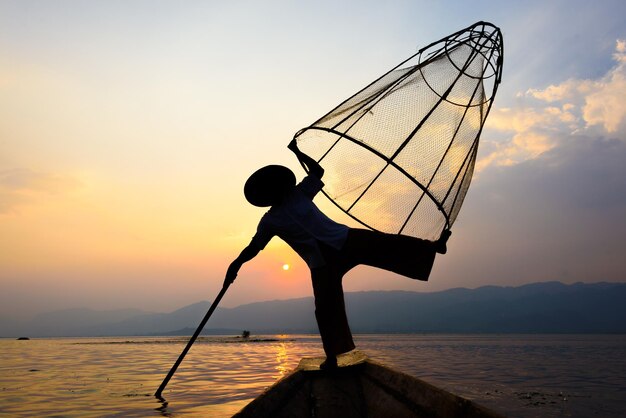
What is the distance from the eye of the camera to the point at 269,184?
173 inches

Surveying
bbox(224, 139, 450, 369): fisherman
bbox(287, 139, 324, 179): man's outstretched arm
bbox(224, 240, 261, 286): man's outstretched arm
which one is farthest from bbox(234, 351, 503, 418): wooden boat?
bbox(287, 139, 324, 179): man's outstretched arm

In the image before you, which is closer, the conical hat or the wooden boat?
the wooden boat

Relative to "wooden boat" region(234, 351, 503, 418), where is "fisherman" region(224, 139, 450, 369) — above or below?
above

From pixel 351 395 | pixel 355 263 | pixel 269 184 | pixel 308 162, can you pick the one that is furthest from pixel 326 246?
pixel 351 395

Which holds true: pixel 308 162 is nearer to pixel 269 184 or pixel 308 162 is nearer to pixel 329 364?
pixel 269 184

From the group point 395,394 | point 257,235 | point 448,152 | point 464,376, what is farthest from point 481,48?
point 464,376

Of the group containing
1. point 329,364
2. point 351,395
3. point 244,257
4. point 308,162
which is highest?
point 308,162

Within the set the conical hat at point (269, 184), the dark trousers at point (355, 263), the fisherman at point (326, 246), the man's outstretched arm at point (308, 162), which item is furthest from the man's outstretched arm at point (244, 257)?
the man's outstretched arm at point (308, 162)

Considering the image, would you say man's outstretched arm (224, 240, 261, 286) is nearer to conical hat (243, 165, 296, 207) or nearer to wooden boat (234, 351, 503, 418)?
conical hat (243, 165, 296, 207)

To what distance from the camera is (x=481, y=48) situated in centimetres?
505

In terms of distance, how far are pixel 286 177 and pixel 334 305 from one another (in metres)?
1.27

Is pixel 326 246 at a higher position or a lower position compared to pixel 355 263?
higher

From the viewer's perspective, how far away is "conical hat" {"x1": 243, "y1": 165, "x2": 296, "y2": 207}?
4406mm

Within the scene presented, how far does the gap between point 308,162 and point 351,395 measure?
221 cm
